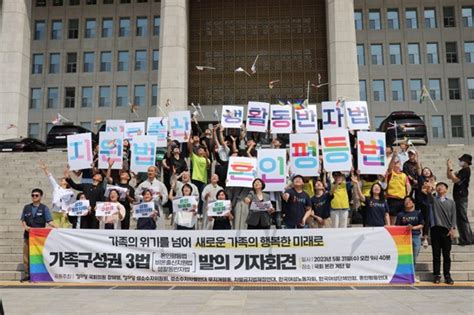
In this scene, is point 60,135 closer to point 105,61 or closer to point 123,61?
point 123,61

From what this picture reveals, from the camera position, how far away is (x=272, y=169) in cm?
1059

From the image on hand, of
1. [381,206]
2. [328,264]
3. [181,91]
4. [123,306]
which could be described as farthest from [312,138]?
[181,91]

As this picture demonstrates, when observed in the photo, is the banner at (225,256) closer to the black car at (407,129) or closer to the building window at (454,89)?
the black car at (407,129)

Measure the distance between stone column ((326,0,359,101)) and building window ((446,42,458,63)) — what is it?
626 inches

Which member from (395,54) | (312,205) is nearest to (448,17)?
(395,54)

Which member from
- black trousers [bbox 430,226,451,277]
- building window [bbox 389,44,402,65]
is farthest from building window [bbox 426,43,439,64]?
black trousers [bbox 430,226,451,277]

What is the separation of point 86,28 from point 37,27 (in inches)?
182

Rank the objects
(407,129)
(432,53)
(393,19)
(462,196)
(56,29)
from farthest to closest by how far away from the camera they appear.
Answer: (56,29) → (393,19) → (432,53) → (407,129) → (462,196)

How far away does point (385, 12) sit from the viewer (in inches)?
1609

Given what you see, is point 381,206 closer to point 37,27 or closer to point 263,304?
point 263,304

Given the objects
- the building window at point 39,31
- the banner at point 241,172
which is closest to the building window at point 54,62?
the building window at point 39,31

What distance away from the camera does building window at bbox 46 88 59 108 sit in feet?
138

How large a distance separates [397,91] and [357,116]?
2825cm

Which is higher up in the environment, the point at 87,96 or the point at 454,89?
the point at 87,96
